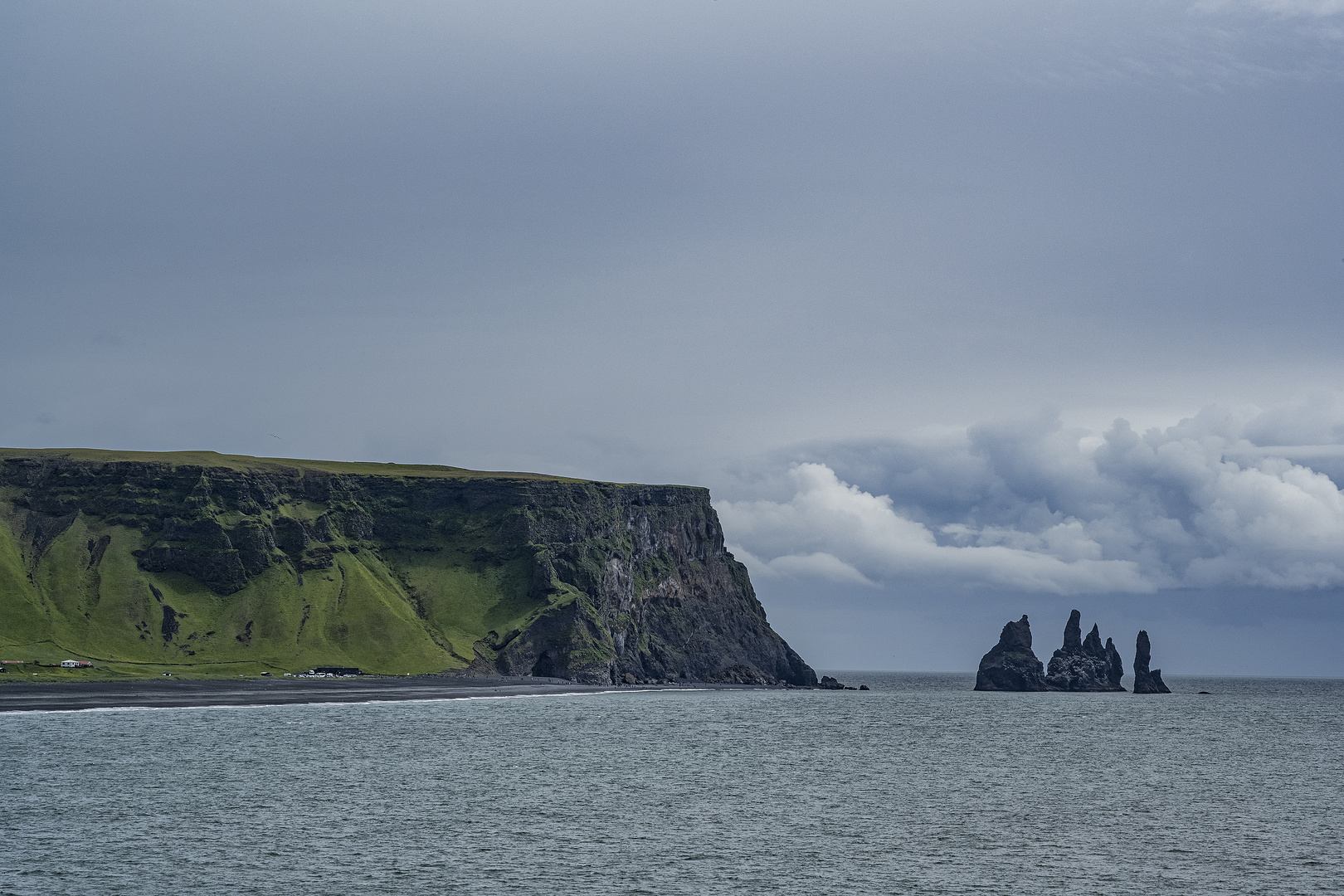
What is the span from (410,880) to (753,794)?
3894 centimetres

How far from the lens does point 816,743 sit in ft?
452

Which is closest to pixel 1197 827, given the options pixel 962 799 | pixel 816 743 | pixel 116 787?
pixel 962 799

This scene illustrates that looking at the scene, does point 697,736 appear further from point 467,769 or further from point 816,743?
point 467,769

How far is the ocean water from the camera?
5772 cm

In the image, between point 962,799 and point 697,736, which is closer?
point 962,799

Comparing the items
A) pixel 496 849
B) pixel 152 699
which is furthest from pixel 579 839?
pixel 152 699

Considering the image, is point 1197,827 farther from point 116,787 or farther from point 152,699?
point 152,699

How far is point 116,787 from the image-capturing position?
81750 millimetres

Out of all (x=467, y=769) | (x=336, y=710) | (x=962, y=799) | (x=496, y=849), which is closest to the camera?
(x=496, y=849)

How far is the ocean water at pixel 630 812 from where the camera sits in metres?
57.7

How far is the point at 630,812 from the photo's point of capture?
78.7 meters

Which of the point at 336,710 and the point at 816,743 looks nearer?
the point at 816,743

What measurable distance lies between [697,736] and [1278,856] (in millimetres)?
→ 82061

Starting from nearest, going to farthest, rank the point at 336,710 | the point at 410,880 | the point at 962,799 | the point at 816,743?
the point at 410,880 < the point at 962,799 < the point at 816,743 < the point at 336,710
